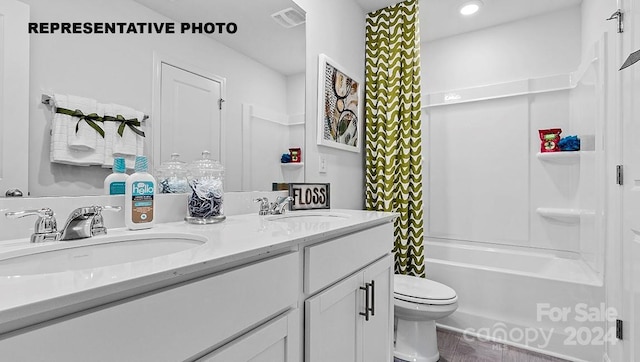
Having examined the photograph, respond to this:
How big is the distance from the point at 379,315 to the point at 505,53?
8.07 ft

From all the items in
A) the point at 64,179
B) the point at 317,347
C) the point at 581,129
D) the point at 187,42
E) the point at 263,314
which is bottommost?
the point at 317,347

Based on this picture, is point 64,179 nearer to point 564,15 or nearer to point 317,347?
point 317,347

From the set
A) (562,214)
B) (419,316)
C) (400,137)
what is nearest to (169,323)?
(419,316)

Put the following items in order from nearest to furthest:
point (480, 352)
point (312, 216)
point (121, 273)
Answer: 1. point (121, 273)
2. point (312, 216)
3. point (480, 352)

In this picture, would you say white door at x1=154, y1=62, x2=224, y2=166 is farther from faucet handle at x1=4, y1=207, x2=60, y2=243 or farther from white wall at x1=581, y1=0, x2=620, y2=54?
white wall at x1=581, y1=0, x2=620, y2=54

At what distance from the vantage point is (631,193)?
139cm

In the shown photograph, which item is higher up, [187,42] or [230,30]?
[230,30]

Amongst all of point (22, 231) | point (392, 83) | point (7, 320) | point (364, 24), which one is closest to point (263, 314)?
point (7, 320)

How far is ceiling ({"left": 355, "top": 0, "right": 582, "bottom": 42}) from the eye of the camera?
2.30 metres

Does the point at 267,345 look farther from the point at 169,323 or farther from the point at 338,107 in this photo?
the point at 338,107

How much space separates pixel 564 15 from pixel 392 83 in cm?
149

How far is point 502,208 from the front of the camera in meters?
2.55

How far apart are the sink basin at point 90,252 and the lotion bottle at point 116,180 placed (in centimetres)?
21

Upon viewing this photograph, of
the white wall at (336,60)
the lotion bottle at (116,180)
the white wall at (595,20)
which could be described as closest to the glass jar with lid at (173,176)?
the lotion bottle at (116,180)
